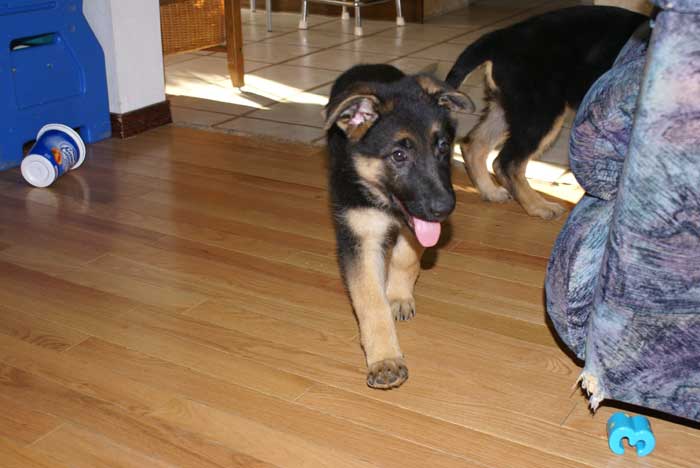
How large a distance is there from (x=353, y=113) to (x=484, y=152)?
139cm

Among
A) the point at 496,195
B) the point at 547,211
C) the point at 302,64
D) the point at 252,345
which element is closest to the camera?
the point at 252,345

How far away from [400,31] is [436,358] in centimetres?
554

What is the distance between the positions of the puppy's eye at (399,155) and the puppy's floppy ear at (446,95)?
0.23m

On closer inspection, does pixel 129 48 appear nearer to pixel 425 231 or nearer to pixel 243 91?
pixel 243 91

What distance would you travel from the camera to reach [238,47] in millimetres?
5324

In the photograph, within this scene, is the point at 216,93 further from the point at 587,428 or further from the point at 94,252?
the point at 587,428

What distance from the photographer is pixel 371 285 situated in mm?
2396

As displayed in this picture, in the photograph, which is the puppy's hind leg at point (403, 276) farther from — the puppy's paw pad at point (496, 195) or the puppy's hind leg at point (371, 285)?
the puppy's paw pad at point (496, 195)

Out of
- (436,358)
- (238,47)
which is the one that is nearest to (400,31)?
(238,47)

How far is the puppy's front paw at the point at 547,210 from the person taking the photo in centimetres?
344

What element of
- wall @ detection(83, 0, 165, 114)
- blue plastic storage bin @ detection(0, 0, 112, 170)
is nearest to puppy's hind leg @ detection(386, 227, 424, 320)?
blue plastic storage bin @ detection(0, 0, 112, 170)

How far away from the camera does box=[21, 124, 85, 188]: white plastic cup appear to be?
3.74 metres

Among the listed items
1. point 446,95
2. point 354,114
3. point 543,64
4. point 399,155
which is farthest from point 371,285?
point 543,64

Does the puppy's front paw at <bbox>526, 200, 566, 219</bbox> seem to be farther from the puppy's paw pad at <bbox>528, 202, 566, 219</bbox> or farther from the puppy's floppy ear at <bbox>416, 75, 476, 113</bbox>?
the puppy's floppy ear at <bbox>416, 75, 476, 113</bbox>
